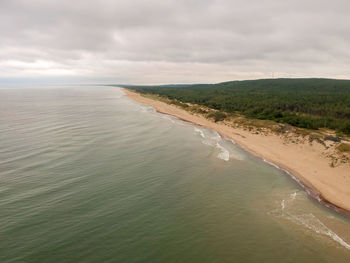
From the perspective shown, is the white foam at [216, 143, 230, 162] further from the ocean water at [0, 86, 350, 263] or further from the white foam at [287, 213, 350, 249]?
the white foam at [287, 213, 350, 249]

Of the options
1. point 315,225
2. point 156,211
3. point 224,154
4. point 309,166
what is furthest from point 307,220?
point 224,154

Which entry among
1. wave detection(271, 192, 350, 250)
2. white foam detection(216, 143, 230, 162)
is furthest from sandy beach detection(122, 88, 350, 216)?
white foam detection(216, 143, 230, 162)

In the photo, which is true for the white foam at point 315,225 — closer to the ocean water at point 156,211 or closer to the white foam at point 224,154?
the ocean water at point 156,211

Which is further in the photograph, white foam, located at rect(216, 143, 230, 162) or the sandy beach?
white foam, located at rect(216, 143, 230, 162)

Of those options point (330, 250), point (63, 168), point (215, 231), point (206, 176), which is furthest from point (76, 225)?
point (330, 250)

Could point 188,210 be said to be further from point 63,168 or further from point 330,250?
point 63,168

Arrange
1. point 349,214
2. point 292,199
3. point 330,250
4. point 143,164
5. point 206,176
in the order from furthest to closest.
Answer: point 143,164 < point 206,176 < point 292,199 < point 349,214 < point 330,250

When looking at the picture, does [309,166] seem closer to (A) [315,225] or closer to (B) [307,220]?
(B) [307,220]

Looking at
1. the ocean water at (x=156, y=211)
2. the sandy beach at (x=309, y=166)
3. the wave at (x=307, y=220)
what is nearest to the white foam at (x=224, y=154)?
the ocean water at (x=156, y=211)
